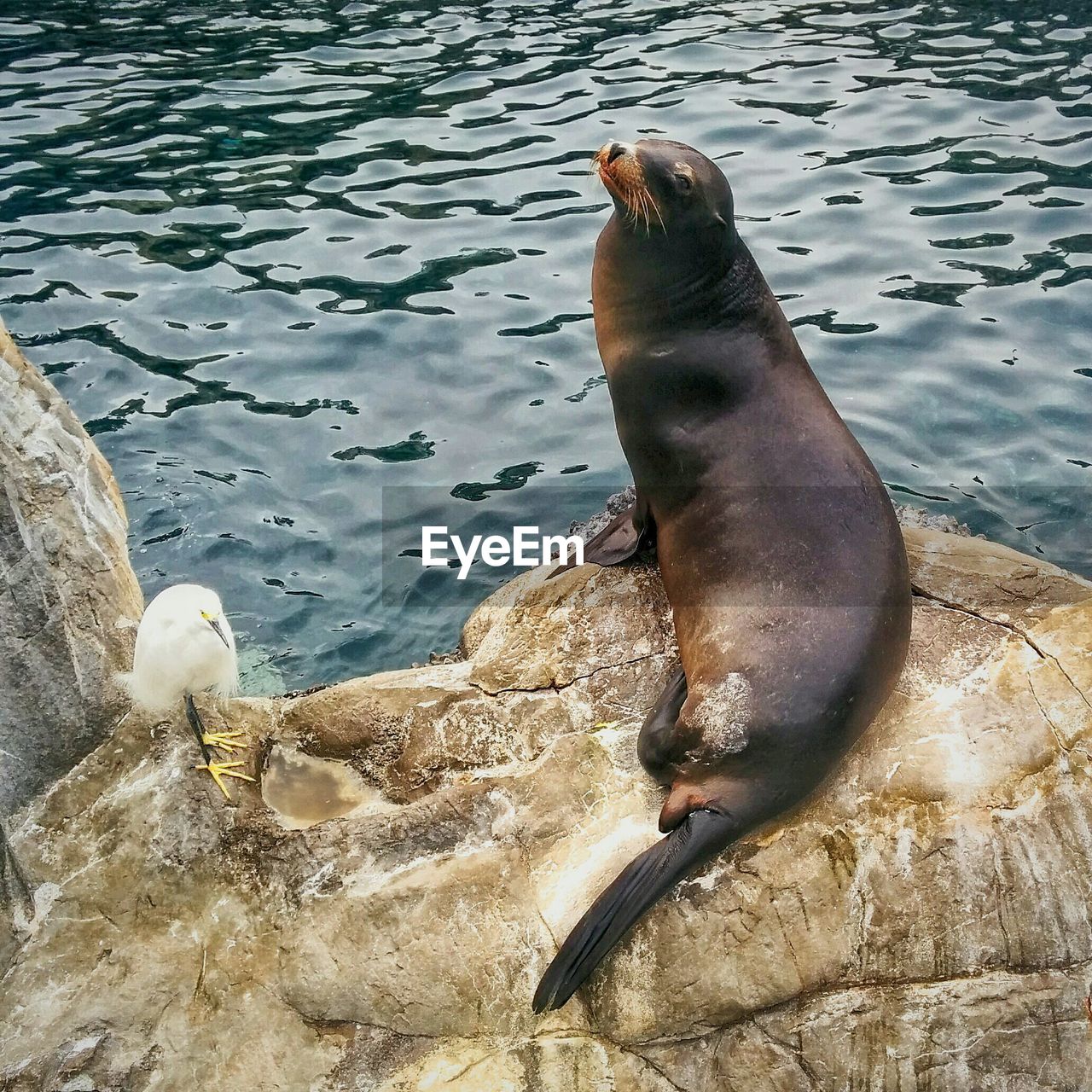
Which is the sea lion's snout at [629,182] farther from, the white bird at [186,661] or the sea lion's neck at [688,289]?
the white bird at [186,661]

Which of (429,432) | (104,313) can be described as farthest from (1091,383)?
(104,313)

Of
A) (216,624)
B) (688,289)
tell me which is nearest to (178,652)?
(216,624)

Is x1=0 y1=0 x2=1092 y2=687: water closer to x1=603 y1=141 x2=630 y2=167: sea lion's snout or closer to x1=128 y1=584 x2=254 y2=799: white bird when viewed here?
x1=128 y1=584 x2=254 y2=799: white bird

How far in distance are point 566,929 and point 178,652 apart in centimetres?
141

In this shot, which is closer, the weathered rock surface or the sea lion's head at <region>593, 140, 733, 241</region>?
the weathered rock surface

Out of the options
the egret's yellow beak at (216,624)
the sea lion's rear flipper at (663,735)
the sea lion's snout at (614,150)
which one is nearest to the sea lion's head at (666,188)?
the sea lion's snout at (614,150)

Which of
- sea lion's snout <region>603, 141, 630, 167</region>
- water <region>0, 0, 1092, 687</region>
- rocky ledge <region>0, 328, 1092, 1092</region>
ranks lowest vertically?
water <region>0, 0, 1092, 687</region>

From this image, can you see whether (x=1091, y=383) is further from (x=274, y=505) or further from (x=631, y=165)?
(x=274, y=505)

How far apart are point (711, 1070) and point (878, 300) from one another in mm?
5628

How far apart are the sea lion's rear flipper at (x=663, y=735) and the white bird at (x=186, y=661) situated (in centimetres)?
126

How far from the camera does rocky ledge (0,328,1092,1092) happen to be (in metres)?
3.47

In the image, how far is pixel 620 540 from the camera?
4980 millimetres

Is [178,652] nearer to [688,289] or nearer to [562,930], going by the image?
[562,930]

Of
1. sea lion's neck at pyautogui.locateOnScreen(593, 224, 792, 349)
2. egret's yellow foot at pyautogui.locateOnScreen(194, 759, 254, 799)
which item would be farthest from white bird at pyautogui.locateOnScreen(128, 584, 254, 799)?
sea lion's neck at pyautogui.locateOnScreen(593, 224, 792, 349)
